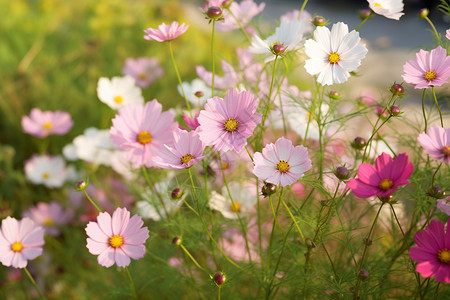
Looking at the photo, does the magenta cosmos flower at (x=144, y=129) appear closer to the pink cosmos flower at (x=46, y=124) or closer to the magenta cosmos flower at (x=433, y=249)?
the magenta cosmos flower at (x=433, y=249)

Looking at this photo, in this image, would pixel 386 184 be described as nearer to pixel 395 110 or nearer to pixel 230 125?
pixel 395 110

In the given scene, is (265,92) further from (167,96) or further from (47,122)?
(167,96)

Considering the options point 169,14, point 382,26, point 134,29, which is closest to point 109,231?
point 134,29

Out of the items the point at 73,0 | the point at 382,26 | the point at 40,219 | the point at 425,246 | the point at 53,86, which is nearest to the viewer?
the point at 425,246

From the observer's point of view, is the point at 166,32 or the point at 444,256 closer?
the point at 444,256

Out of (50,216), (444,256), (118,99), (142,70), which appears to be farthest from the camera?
(142,70)

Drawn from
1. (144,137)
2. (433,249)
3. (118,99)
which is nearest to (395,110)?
(433,249)
